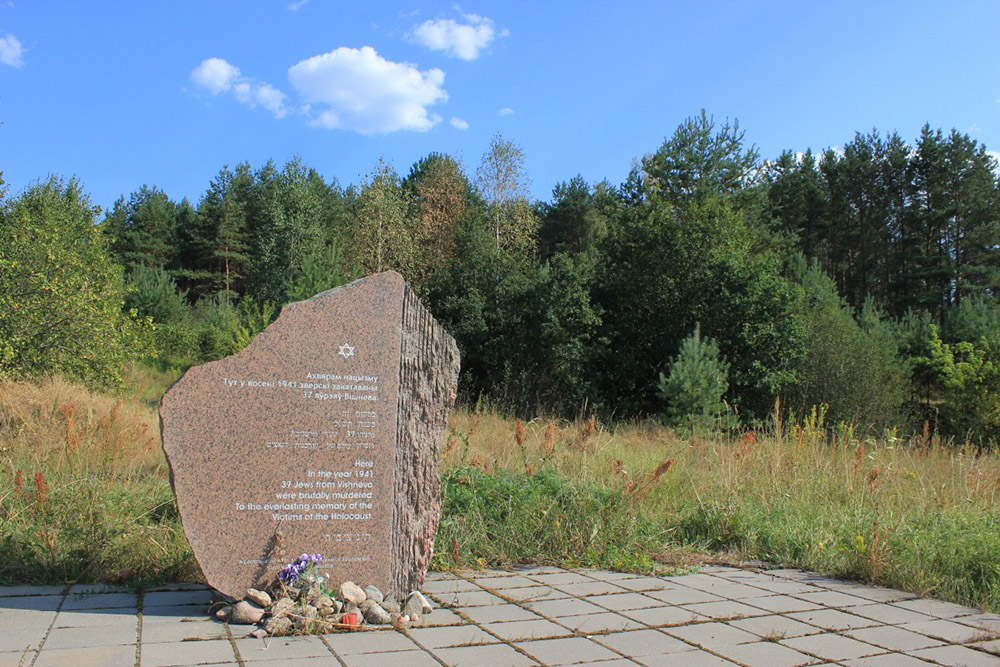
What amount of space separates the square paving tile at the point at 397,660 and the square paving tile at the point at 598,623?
35.2 inches

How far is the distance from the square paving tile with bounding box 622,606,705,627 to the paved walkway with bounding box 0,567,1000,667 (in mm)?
11

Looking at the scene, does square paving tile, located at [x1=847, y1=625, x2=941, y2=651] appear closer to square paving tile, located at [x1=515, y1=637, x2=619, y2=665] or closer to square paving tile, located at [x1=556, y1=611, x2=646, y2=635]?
square paving tile, located at [x1=556, y1=611, x2=646, y2=635]

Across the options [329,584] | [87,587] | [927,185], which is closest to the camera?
[329,584]

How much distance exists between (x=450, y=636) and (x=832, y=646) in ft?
6.39

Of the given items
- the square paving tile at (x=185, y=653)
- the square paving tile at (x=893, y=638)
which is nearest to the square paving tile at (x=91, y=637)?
the square paving tile at (x=185, y=653)

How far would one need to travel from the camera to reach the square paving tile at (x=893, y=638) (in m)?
3.84

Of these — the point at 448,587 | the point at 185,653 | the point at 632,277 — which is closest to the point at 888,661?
the point at 448,587

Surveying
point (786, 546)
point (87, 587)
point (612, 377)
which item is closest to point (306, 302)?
point (87, 587)

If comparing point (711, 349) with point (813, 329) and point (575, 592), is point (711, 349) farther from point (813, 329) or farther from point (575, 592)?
point (575, 592)

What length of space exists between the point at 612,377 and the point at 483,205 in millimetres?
16422

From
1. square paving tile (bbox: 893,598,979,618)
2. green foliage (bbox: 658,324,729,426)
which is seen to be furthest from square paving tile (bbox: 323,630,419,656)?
green foliage (bbox: 658,324,729,426)

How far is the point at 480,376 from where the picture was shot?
24.5 metres

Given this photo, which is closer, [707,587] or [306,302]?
[306,302]

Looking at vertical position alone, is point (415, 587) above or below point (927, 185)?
below
